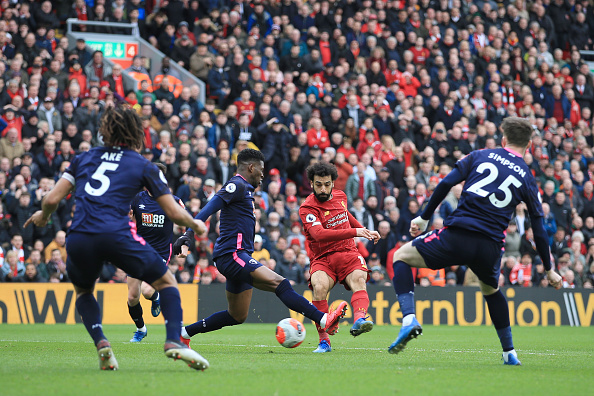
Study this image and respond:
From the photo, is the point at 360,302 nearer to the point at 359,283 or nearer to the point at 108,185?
the point at 359,283

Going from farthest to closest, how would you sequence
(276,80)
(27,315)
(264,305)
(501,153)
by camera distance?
(276,80) < (264,305) < (27,315) < (501,153)

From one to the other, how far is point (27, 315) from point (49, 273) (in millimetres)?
1002

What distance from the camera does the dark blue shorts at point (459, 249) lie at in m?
8.03

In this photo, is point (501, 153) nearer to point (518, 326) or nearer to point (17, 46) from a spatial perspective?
point (518, 326)

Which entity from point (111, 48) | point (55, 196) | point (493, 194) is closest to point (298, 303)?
point (493, 194)

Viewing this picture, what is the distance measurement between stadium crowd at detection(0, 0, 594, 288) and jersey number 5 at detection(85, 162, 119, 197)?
426 inches

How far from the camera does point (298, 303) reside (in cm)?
962

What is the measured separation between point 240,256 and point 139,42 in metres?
15.0

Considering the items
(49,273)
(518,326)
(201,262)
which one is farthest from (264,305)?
(518,326)

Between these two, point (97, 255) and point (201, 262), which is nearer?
point (97, 255)

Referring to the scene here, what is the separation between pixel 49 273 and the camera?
1789cm

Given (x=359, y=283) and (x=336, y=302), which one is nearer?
(x=359, y=283)

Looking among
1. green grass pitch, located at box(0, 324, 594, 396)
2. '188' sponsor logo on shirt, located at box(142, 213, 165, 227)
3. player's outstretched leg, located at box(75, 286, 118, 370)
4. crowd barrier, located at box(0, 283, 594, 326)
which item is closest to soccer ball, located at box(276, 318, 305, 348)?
green grass pitch, located at box(0, 324, 594, 396)

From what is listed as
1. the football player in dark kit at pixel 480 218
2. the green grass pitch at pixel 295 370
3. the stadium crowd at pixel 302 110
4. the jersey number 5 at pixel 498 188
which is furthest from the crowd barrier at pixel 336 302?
the jersey number 5 at pixel 498 188
